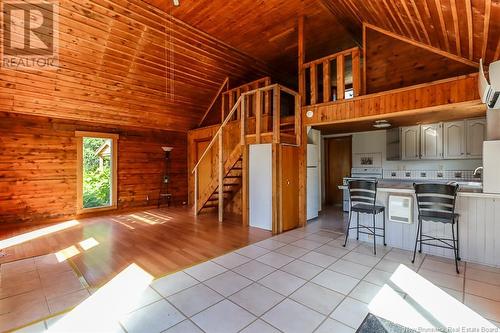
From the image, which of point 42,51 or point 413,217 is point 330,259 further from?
point 42,51

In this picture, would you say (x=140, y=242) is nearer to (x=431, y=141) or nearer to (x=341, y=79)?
(x=341, y=79)

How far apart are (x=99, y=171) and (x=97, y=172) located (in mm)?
60

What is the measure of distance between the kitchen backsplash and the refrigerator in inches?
87.9

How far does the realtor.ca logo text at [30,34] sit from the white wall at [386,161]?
730cm

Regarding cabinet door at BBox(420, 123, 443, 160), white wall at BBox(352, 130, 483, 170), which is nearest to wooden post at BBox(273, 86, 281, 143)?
white wall at BBox(352, 130, 483, 170)

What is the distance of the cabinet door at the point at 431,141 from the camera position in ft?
18.4

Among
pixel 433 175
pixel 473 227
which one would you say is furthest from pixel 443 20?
pixel 433 175

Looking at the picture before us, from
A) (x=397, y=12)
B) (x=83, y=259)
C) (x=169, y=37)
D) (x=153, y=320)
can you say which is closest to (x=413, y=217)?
(x=397, y=12)

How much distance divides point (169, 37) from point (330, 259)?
5193 mm

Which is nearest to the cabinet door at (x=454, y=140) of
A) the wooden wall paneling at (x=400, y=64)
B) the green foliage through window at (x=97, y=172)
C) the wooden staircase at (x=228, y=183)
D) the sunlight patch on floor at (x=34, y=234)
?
the wooden wall paneling at (x=400, y=64)

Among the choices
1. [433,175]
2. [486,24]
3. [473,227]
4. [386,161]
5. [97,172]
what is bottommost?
[473,227]

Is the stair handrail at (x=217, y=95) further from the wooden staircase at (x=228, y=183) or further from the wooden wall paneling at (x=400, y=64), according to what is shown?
the wooden wall paneling at (x=400, y=64)

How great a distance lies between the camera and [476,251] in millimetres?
3203

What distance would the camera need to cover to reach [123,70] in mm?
5328
